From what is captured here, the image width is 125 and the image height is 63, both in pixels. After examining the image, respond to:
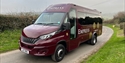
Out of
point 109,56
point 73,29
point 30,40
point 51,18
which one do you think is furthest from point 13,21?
point 109,56

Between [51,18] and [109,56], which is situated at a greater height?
[51,18]

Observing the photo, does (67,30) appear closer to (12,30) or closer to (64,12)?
(64,12)

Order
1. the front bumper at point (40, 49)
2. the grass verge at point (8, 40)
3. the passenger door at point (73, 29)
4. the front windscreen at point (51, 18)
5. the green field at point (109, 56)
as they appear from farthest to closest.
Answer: the grass verge at point (8, 40) < the passenger door at point (73, 29) < the front windscreen at point (51, 18) < the green field at point (109, 56) < the front bumper at point (40, 49)

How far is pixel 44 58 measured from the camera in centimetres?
626

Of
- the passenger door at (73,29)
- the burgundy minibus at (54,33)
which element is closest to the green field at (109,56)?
the passenger door at (73,29)

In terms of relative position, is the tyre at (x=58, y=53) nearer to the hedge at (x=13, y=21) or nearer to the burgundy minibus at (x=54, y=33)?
the burgundy minibus at (x=54, y=33)

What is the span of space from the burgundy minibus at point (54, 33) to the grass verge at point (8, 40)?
8.01ft

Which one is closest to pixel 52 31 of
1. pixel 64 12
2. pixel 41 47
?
pixel 41 47

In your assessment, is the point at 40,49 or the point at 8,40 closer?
the point at 40,49

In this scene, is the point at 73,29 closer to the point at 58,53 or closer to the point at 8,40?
the point at 58,53

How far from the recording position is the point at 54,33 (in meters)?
5.35

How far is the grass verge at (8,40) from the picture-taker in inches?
309

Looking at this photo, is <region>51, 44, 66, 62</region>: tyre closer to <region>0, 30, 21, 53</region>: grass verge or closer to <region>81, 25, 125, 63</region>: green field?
<region>81, 25, 125, 63</region>: green field

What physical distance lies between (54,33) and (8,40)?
577cm
